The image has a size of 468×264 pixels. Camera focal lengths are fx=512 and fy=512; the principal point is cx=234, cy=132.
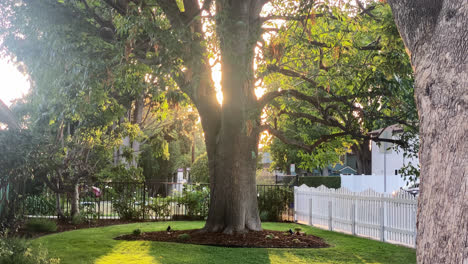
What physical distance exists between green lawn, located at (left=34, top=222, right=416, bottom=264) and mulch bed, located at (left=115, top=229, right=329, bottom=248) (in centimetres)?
49

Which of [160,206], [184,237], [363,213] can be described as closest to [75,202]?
[160,206]

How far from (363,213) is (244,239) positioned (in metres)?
4.22

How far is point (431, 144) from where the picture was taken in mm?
3838

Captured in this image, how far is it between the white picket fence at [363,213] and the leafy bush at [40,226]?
9005 mm

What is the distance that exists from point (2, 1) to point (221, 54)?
526cm

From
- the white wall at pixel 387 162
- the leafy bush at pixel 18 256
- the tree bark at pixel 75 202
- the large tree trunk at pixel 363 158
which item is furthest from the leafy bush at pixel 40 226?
the large tree trunk at pixel 363 158

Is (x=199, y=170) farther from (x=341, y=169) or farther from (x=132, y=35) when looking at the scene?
(x=341, y=169)

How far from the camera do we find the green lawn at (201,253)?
35.4ft

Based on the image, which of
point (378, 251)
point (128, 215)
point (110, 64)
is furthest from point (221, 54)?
point (128, 215)

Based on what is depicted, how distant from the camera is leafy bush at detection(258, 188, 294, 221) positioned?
2105 centimetres

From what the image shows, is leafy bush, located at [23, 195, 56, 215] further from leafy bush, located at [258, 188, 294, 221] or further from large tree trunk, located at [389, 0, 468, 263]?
large tree trunk, located at [389, 0, 468, 263]

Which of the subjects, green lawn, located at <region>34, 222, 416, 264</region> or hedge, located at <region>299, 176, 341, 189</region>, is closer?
green lawn, located at <region>34, 222, 416, 264</region>

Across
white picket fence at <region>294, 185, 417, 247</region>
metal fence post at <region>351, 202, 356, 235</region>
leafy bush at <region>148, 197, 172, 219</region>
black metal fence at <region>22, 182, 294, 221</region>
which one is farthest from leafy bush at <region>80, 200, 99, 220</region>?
metal fence post at <region>351, 202, 356, 235</region>

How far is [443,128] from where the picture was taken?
12.3 feet
